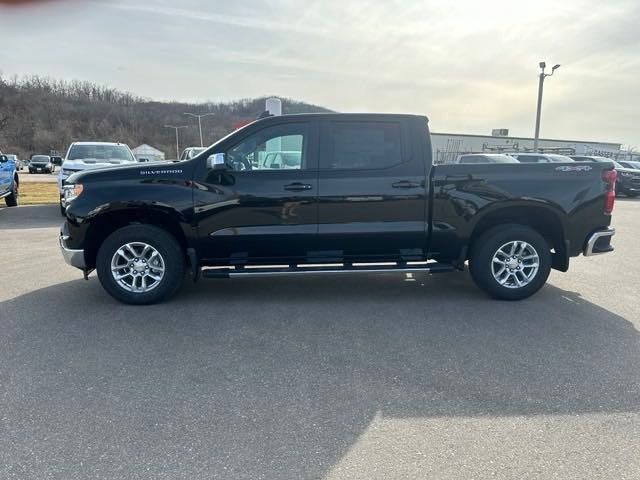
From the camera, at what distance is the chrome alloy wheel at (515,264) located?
5.48 m

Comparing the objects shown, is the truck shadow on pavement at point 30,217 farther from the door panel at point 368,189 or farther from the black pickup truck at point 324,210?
the door panel at point 368,189

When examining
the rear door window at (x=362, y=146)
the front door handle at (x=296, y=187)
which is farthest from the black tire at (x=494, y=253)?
the front door handle at (x=296, y=187)

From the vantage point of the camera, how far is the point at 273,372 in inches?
145

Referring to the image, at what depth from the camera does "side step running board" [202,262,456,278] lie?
17.1ft

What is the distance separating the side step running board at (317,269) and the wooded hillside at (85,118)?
91.4 meters

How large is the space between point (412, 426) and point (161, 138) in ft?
410

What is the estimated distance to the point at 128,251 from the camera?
520 cm

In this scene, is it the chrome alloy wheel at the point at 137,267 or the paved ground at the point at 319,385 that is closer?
the paved ground at the point at 319,385

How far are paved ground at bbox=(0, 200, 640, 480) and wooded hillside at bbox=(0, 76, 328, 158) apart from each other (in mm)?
91926

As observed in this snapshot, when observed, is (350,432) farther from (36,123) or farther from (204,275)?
(36,123)

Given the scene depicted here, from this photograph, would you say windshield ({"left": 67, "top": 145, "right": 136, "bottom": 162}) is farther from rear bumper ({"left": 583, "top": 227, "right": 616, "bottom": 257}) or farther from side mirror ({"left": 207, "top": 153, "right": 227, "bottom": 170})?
rear bumper ({"left": 583, "top": 227, "right": 616, "bottom": 257})

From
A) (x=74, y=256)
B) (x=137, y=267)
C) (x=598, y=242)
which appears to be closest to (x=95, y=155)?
(x=74, y=256)

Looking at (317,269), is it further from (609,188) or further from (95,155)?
(95,155)

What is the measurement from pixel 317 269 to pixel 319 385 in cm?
200
